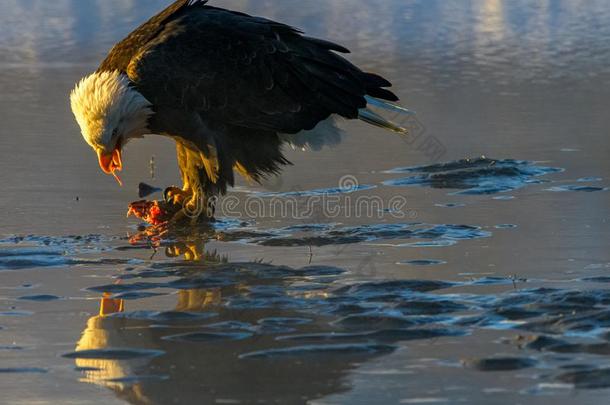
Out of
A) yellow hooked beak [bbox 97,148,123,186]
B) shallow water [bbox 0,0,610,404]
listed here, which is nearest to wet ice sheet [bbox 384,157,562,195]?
shallow water [bbox 0,0,610,404]

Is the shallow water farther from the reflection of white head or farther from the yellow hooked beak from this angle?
the yellow hooked beak

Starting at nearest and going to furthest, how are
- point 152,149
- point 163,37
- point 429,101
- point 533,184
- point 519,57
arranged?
point 163,37 → point 533,184 → point 152,149 → point 429,101 → point 519,57

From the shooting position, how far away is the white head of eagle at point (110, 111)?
7.10m

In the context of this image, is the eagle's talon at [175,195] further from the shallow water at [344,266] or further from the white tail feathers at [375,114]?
the white tail feathers at [375,114]

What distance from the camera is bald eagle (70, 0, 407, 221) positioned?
719cm

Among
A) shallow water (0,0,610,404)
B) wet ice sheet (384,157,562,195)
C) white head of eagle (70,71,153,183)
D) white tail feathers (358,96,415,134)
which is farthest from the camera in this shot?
wet ice sheet (384,157,562,195)

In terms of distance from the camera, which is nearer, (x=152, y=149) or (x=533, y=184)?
(x=533, y=184)

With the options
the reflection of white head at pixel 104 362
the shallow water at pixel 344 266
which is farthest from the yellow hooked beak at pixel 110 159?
the reflection of white head at pixel 104 362

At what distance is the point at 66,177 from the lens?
8430 millimetres

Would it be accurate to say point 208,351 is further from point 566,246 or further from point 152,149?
point 152,149

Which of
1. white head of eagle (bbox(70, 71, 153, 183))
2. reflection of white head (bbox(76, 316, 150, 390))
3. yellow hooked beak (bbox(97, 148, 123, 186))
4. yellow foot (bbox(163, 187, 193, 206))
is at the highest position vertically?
white head of eagle (bbox(70, 71, 153, 183))

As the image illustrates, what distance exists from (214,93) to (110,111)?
56 cm

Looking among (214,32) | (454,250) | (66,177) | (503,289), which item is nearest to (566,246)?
(454,250)

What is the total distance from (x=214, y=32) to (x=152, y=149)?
7.14 feet
